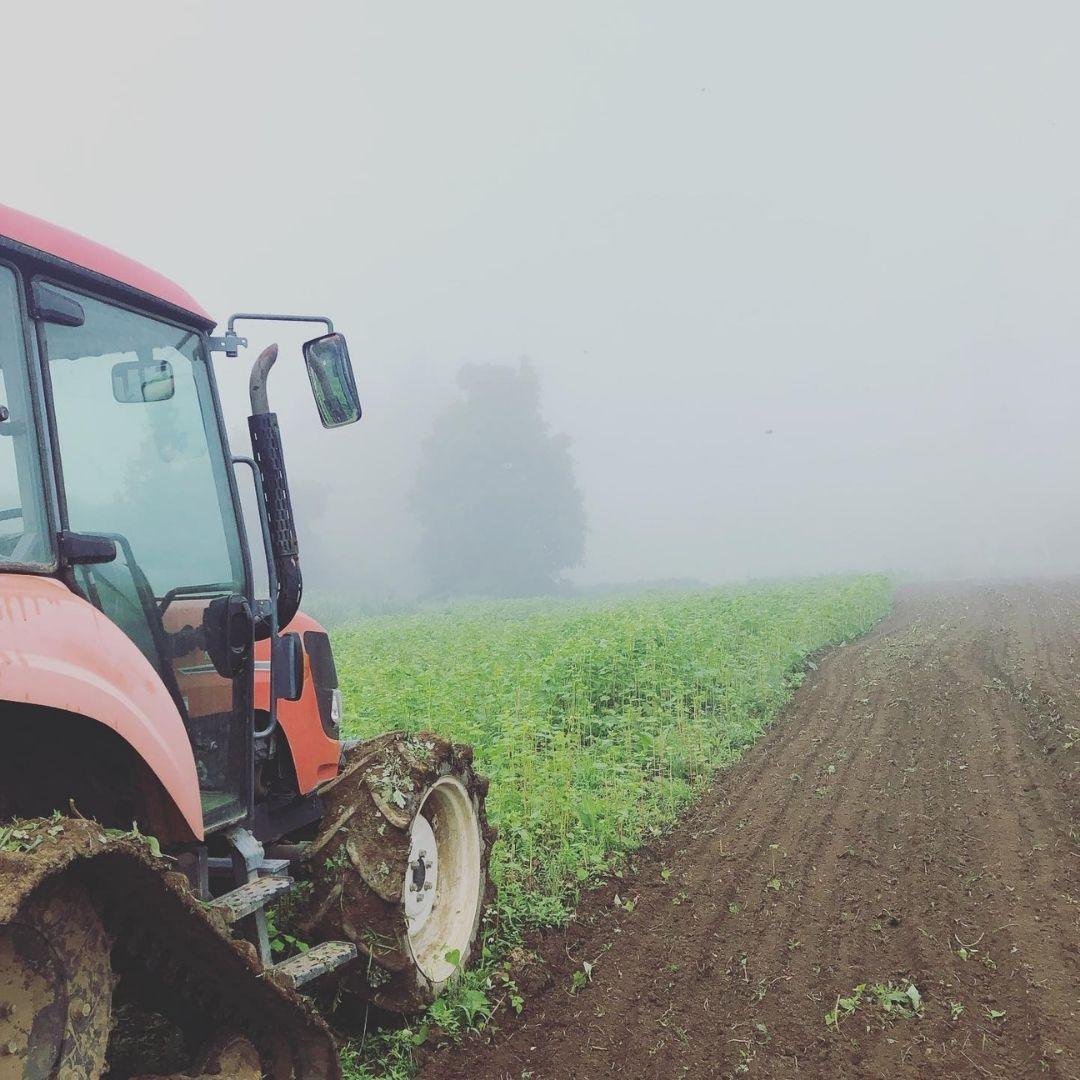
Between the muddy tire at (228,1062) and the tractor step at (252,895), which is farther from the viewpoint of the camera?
the tractor step at (252,895)

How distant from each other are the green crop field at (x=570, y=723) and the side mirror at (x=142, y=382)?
2.58 meters

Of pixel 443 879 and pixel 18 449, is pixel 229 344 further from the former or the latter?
pixel 443 879

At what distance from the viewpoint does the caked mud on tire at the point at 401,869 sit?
3.56m

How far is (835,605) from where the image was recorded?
20328 millimetres

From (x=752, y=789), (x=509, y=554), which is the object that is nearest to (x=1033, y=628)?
(x=752, y=789)

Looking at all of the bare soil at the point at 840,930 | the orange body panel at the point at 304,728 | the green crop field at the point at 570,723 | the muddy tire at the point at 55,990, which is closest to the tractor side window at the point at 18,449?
the muddy tire at the point at 55,990

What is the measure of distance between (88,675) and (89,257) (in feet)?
4.24

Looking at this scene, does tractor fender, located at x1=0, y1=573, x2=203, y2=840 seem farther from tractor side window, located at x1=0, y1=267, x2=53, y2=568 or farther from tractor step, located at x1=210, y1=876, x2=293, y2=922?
tractor step, located at x1=210, y1=876, x2=293, y2=922

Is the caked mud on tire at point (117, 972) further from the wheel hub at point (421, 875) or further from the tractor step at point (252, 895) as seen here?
the wheel hub at point (421, 875)

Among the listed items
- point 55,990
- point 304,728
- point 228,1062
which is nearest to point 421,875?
point 304,728

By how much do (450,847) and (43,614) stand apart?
2649 millimetres

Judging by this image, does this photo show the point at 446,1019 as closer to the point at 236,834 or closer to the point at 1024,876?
the point at 236,834

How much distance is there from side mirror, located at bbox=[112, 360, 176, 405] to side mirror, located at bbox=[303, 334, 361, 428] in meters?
0.52

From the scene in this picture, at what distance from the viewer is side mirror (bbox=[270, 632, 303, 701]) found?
3842mm
